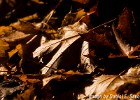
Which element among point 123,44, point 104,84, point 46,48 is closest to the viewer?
point 104,84

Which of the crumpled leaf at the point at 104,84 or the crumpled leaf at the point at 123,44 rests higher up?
the crumpled leaf at the point at 123,44

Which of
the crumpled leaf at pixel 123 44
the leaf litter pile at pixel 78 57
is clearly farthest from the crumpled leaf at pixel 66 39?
the crumpled leaf at pixel 123 44

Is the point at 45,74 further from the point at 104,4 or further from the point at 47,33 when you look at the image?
the point at 104,4

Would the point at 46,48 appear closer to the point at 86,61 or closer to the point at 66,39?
the point at 66,39

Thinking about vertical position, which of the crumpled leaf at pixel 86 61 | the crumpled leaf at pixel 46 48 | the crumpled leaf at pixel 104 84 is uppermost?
the crumpled leaf at pixel 46 48

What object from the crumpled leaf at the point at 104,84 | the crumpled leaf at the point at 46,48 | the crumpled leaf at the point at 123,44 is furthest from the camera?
the crumpled leaf at the point at 46,48

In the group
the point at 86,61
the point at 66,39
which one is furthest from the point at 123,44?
the point at 66,39

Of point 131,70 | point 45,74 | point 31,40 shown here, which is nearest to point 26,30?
point 31,40

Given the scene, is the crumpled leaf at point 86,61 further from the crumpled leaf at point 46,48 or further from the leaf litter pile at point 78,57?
the crumpled leaf at point 46,48
